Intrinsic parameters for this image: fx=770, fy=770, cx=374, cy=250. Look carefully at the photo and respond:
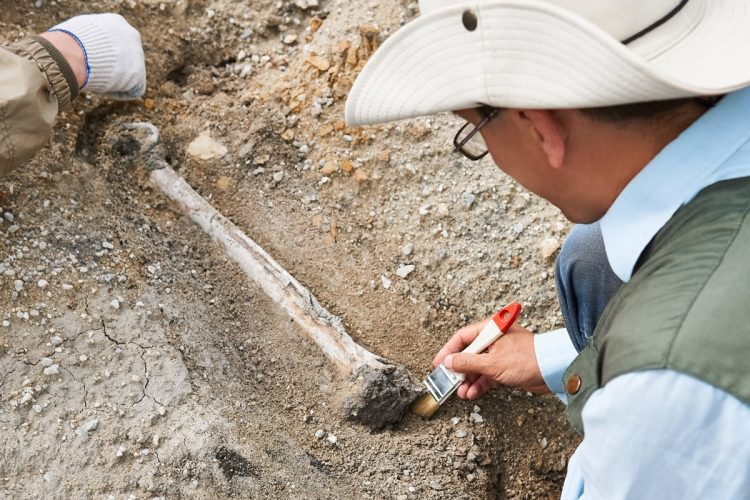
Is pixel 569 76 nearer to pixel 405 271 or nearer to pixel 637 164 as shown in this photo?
pixel 637 164

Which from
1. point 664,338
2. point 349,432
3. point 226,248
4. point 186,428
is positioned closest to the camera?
point 664,338

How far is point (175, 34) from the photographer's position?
3225mm

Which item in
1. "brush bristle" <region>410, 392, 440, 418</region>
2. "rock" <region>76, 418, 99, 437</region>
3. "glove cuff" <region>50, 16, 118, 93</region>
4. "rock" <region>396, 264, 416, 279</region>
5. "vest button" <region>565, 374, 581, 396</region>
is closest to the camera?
"vest button" <region>565, 374, 581, 396</region>

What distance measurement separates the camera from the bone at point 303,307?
228 centimetres

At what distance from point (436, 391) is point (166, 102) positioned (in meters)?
1.65

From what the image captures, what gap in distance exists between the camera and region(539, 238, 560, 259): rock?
8.48 ft

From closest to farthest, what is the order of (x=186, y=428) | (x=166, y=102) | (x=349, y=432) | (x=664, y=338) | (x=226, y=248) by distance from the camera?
1. (x=664, y=338)
2. (x=186, y=428)
3. (x=349, y=432)
4. (x=226, y=248)
5. (x=166, y=102)

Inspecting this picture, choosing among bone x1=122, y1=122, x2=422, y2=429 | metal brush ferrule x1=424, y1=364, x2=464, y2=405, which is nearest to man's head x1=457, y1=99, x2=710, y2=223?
metal brush ferrule x1=424, y1=364, x2=464, y2=405

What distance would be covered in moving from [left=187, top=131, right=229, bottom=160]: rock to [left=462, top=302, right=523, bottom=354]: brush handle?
4.34 ft

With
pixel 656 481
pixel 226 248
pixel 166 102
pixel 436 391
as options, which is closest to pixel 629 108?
pixel 656 481

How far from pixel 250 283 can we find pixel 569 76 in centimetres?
161

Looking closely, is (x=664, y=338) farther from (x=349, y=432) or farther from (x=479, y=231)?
(x=479, y=231)

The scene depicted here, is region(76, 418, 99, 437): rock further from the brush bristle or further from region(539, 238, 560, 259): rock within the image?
region(539, 238, 560, 259): rock

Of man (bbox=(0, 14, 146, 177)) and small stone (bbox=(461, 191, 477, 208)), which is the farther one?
small stone (bbox=(461, 191, 477, 208))
